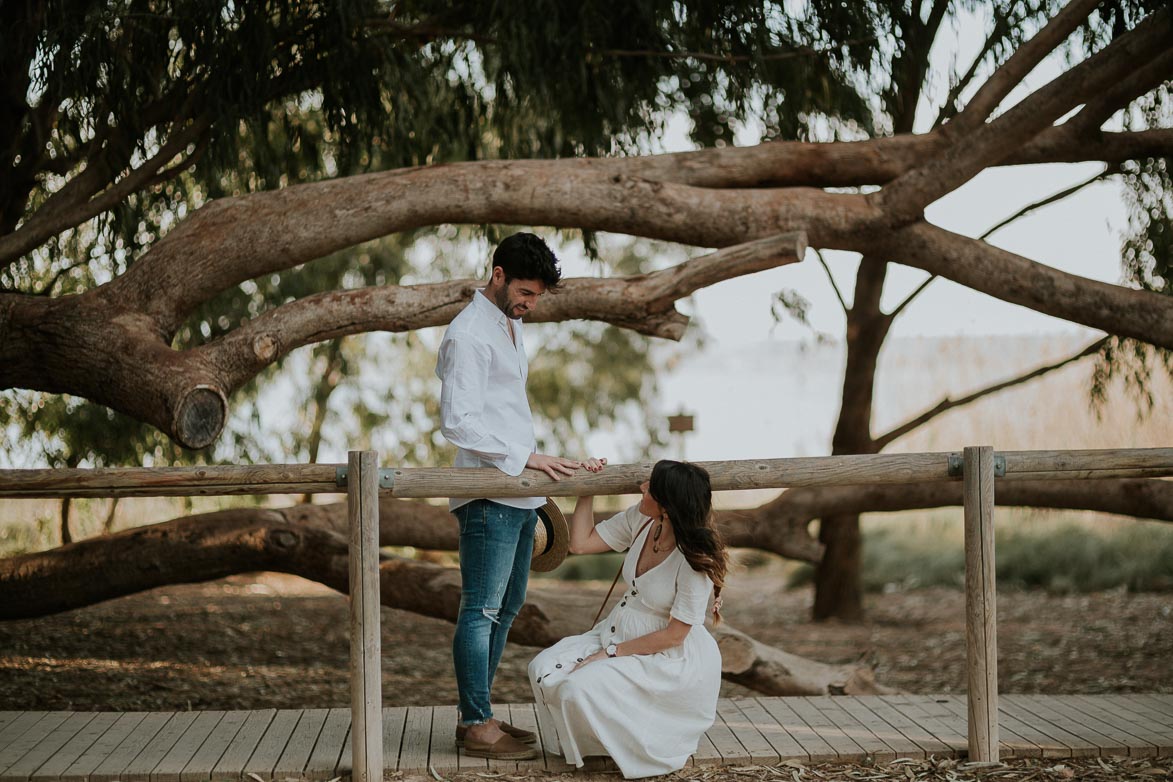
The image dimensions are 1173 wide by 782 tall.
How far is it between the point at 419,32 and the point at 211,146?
1.25m

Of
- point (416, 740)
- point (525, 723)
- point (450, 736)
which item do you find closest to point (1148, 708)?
point (525, 723)

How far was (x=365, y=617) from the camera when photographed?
3.39 metres

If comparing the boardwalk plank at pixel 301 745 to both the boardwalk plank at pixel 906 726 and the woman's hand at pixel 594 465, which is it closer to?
the woman's hand at pixel 594 465

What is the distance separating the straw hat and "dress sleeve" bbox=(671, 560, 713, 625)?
1.48 ft

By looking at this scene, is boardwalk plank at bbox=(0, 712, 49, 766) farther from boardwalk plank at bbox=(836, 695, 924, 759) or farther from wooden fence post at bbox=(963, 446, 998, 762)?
wooden fence post at bbox=(963, 446, 998, 762)

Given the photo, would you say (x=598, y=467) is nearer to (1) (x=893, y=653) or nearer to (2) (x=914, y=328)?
(1) (x=893, y=653)

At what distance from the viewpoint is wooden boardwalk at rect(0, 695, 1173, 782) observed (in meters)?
3.63

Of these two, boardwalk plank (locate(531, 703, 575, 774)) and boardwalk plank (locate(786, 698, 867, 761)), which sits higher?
boardwalk plank (locate(531, 703, 575, 774))

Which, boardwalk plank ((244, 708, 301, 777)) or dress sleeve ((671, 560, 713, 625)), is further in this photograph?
boardwalk plank ((244, 708, 301, 777))

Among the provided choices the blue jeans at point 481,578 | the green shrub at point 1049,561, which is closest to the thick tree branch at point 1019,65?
the blue jeans at point 481,578

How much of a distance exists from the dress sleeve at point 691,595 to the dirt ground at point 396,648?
2333mm

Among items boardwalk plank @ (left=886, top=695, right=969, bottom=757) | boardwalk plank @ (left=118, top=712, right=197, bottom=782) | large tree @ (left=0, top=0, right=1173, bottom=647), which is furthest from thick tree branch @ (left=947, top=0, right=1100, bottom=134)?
boardwalk plank @ (left=118, top=712, right=197, bottom=782)

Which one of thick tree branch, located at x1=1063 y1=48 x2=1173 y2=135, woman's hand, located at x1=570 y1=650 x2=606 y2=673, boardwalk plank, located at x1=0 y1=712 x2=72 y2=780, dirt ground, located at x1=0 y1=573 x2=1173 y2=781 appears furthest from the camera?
dirt ground, located at x1=0 y1=573 x2=1173 y2=781

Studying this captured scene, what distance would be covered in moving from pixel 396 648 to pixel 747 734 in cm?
435
